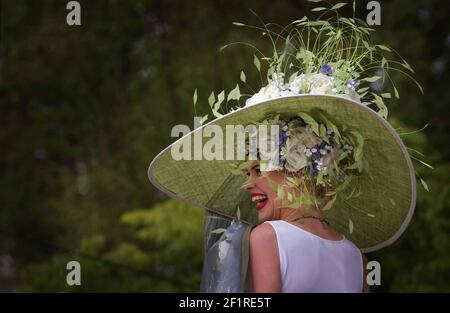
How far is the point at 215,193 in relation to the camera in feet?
8.50

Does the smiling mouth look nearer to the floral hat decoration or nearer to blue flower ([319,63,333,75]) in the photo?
the floral hat decoration

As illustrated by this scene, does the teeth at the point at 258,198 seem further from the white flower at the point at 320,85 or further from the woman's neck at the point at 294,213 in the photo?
the white flower at the point at 320,85

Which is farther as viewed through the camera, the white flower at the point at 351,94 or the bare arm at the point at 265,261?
the white flower at the point at 351,94

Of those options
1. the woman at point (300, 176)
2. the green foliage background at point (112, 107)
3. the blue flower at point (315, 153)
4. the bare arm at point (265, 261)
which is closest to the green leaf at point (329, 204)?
the woman at point (300, 176)

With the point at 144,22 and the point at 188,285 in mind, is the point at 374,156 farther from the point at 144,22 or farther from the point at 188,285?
the point at 144,22

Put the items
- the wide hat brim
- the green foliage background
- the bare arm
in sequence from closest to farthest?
the bare arm
the wide hat brim
the green foliage background

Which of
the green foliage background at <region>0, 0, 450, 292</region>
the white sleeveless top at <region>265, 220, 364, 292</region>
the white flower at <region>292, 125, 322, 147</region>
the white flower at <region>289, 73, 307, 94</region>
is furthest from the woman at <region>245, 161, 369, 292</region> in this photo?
the green foliage background at <region>0, 0, 450, 292</region>

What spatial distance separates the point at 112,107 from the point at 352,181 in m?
4.59

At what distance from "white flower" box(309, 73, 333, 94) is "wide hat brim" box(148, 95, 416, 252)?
2.0 inches

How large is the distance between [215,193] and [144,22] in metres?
4.50

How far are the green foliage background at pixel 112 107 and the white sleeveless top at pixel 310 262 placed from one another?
3.26m

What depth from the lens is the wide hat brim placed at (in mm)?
2340

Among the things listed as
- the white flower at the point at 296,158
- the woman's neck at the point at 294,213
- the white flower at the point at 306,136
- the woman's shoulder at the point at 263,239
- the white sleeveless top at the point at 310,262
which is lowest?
the white sleeveless top at the point at 310,262

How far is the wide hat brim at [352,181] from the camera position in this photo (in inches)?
92.1
